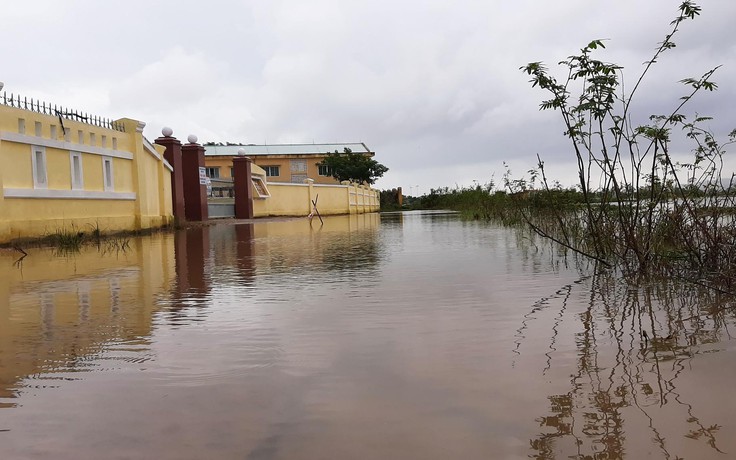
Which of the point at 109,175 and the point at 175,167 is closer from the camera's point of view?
the point at 109,175

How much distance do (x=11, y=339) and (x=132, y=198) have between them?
43.5 ft

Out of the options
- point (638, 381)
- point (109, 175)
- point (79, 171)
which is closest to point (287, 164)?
point (109, 175)

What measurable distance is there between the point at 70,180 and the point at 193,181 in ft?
30.4

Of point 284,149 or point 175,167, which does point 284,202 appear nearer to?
point 175,167

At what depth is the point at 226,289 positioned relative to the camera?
19.5 ft

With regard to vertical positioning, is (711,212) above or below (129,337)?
above

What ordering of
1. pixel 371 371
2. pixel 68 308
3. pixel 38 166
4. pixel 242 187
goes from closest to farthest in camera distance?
pixel 371 371 < pixel 68 308 < pixel 38 166 < pixel 242 187

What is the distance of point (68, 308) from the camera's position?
499cm

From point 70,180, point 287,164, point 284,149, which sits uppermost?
point 284,149

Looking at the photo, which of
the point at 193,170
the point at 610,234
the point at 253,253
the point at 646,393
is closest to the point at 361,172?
the point at 193,170

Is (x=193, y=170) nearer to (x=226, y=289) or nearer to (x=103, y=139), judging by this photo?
(x=103, y=139)

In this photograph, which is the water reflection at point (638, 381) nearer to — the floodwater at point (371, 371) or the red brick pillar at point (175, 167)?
the floodwater at point (371, 371)

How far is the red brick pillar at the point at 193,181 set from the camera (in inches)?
909

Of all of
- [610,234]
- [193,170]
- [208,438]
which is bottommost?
[208,438]
